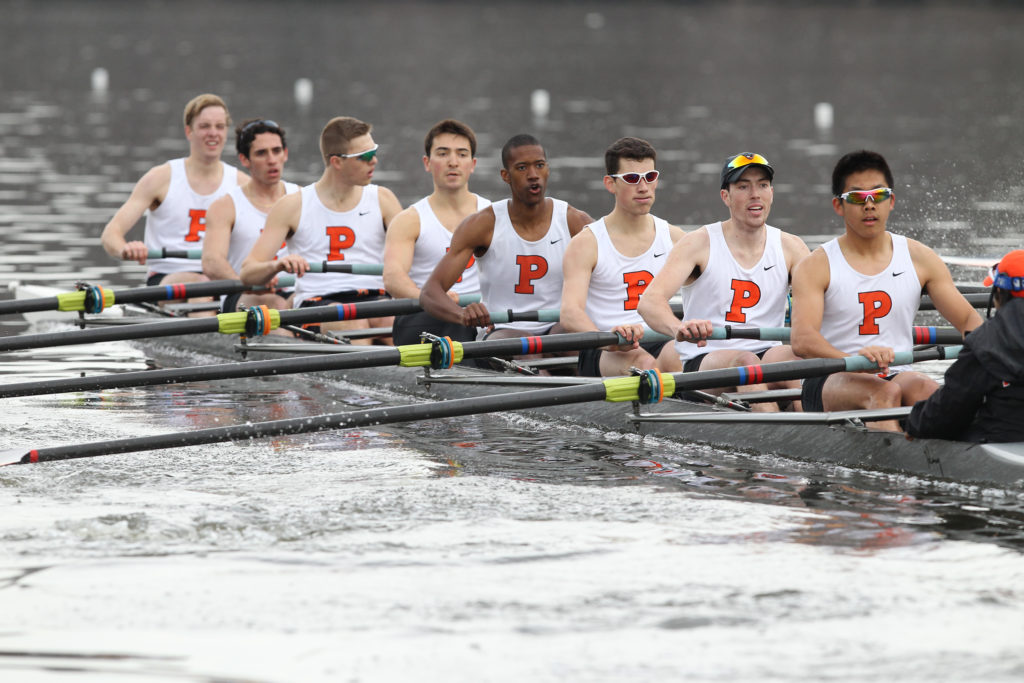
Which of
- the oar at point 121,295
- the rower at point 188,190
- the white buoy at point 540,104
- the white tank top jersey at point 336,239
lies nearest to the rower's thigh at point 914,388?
the white tank top jersey at point 336,239

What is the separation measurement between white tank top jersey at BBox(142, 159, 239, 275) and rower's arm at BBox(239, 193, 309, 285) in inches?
51.5

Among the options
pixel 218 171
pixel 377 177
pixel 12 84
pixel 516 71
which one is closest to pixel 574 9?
pixel 516 71

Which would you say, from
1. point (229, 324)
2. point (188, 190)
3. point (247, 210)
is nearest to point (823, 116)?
point (188, 190)

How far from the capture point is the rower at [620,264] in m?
8.04

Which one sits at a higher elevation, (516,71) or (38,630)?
(516,71)

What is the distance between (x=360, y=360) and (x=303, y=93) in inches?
1115

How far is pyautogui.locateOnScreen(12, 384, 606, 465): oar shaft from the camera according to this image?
21.7 ft

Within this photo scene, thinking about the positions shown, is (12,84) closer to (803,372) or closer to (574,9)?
(803,372)

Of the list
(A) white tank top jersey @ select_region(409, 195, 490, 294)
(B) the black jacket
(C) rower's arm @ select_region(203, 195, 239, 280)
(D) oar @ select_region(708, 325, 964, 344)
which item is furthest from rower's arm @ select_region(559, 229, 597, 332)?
(C) rower's arm @ select_region(203, 195, 239, 280)

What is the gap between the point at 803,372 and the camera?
677cm

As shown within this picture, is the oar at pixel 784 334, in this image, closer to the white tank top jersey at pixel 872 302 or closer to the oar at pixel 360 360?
the white tank top jersey at pixel 872 302

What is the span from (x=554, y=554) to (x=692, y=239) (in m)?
2.47

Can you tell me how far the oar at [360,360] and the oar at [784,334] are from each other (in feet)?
1.79

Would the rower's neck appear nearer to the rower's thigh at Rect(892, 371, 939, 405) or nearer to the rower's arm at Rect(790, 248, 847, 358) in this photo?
the rower's arm at Rect(790, 248, 847, 358)
